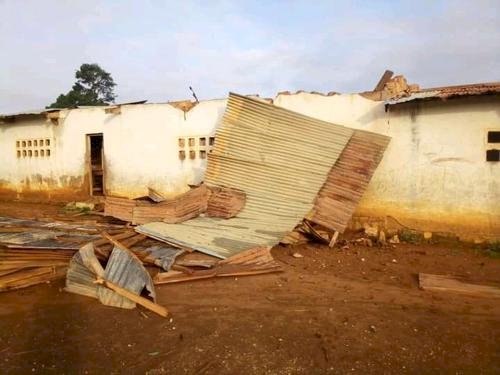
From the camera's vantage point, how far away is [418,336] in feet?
12.7

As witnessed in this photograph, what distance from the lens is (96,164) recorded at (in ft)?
40.0

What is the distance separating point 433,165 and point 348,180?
175 centimetres

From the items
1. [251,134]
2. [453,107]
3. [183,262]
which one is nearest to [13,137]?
[251,134]

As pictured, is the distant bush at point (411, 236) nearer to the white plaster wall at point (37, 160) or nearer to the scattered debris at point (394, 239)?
the scattered debris at point (394, 239)

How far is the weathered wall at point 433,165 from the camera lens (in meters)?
7.10

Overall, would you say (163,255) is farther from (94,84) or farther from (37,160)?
(94,84)

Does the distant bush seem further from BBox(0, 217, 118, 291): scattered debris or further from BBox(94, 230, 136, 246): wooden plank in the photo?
BBox(0, 217, 118, 291): scattered debris

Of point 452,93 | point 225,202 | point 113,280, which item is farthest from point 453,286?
point 113,280

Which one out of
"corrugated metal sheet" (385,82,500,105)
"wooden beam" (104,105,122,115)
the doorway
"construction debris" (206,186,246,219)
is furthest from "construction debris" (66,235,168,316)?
the doorway

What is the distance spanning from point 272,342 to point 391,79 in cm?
633

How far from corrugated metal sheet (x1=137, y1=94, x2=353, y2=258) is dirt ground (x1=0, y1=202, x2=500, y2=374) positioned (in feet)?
5.53

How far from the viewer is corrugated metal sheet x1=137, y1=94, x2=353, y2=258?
23.5 ft

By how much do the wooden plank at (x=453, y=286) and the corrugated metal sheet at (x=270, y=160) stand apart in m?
2.36

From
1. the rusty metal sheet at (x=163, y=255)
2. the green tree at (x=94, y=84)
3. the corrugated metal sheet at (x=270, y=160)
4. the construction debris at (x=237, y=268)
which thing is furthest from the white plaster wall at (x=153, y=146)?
the green tree at (x=94, y=84)
